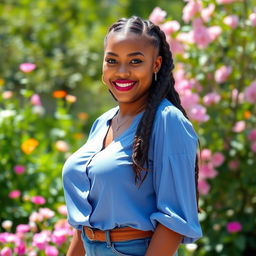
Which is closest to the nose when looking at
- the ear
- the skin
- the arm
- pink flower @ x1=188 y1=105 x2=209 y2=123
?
the skin

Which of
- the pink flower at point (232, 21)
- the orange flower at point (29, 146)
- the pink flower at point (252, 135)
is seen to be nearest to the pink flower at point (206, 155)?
the pink flower at point (252, 135)

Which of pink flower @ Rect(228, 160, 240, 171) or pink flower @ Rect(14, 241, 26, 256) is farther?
pink flower @ Rect(228, 160, 240, 171)

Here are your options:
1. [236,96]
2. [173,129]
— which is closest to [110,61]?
[173,129]

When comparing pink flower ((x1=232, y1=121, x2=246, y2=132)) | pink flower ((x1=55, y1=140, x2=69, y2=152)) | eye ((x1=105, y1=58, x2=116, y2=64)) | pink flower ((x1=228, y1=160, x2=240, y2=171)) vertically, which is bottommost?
pink flower ((x1=55, y1=140, x2=69, y2=152))

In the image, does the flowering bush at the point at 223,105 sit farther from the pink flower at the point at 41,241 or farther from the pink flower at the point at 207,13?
the pink flower at the point at 41,241

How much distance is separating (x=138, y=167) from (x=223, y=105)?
2276mm

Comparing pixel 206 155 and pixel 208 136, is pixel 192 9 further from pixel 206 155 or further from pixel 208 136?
pixel 206 155

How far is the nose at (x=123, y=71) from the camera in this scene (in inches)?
80.0

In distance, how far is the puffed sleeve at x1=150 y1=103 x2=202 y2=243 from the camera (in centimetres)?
189

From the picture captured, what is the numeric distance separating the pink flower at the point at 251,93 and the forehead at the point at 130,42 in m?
1.85

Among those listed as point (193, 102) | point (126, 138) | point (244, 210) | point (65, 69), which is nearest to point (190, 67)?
point (193, 102)

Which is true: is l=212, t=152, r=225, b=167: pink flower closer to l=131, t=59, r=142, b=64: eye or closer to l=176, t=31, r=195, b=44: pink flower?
l=176, t=31, r=195, b=44: pink flower

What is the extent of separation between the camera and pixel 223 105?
13.4 ft

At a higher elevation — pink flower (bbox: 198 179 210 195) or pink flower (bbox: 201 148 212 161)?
pink flower (bbox: 201 148 212 161)
